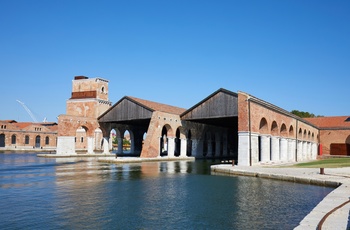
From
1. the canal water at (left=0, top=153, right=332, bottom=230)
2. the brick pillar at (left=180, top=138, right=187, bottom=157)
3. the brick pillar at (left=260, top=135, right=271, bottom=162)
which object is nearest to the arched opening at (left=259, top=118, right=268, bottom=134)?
the brick pillar at (left=260, top=135, right=271, bottom=162)

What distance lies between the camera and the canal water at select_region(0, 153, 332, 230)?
1096cm

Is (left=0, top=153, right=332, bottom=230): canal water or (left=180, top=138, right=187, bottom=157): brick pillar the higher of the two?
(left=180, top=138, right=187, bottom=157): brick pillar

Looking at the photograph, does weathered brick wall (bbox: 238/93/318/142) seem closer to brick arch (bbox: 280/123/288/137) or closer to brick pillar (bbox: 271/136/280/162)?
brick arch (bbox: 280/123/288/137)

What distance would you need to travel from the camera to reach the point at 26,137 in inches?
3514

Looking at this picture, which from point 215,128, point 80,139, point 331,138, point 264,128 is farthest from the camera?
point 80,139

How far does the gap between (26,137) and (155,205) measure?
8464cm

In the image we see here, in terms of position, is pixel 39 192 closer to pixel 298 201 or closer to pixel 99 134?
pixel 298 201

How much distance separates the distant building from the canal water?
69.6 meters

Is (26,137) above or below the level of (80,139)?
above

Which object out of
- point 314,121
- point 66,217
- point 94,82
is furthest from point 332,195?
point 94,82

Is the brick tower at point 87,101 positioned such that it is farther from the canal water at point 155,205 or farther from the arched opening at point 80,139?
the canal water at point 155,205

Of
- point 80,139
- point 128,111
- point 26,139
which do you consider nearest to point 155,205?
point 128,111

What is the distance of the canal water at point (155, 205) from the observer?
11.0 m

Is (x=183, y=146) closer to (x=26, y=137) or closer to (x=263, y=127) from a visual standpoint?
(x=263, y=127)
